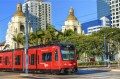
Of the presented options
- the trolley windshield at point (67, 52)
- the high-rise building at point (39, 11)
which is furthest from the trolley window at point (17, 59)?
the high-rise building at point (39, 11)

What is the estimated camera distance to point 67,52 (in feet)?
124

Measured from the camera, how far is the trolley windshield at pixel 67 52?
3719 cm

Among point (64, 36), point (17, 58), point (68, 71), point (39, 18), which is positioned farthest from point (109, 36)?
Answer: point (68, 71)

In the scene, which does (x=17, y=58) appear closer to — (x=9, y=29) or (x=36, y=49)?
(x=36, y=49)

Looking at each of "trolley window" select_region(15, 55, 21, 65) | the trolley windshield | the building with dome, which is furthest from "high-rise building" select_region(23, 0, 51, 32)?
the building with dome

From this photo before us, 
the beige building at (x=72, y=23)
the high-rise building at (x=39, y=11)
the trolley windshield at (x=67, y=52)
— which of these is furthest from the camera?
the beige building at (x=72, y=23)

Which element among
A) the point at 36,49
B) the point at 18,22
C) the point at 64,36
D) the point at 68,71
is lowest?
the point at 68,71

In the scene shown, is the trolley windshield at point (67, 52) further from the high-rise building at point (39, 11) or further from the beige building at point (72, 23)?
the beige building at point (72, 23)

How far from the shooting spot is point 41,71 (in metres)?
41.1

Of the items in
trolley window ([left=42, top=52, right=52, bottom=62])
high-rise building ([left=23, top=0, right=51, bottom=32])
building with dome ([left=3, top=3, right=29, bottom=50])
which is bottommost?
trolley window ([left=42, top=52, right=52, bottom=62])

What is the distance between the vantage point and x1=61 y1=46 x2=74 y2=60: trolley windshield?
122 feet

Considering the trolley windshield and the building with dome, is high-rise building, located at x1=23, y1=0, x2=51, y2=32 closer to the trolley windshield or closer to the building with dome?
the trolley windshield

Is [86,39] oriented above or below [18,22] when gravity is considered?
below

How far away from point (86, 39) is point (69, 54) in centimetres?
4964
